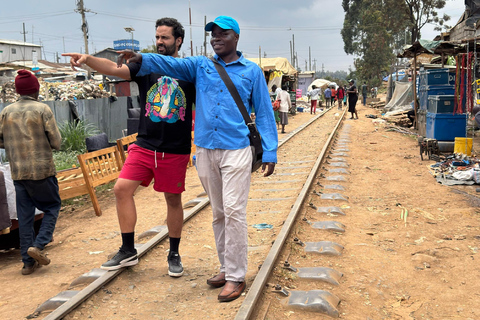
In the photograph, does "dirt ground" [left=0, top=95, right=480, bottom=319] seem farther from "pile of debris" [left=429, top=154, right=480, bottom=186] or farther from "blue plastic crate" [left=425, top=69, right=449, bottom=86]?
"blue plastic crate" [left=425, top=69, right=449, bottom=86]

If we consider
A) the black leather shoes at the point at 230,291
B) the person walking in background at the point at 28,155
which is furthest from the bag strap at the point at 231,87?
the person walking in background at the point at 28,155

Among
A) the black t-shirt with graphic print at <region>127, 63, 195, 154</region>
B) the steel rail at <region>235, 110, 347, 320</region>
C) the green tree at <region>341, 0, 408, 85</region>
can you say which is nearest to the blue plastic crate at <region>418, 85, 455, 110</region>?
the steel rail at <region>235, 110, 347, 320</region>

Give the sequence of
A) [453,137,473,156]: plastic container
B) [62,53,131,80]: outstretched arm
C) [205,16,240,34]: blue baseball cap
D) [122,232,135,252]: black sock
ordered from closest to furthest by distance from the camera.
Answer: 1. [62,53,131,80]: outstretched arm
2. [205,16,240,34]: blue baseball cap
3. [122,232,135,252]: black sock
4. [453,137,473,156]: plastic container

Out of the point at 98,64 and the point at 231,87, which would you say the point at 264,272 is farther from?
the point at 98,64

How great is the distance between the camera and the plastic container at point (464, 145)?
10163 millimetres

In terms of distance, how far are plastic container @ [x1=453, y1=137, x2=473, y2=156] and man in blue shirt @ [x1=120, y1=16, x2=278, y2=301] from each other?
7.93m

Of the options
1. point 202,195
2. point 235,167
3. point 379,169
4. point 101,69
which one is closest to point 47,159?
point 101,69

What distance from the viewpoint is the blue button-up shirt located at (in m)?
3.51

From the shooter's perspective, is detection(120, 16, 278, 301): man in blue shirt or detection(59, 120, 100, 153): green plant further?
detection(59, 120, 100, 153): green plant

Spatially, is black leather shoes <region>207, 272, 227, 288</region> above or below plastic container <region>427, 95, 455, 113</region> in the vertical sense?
below

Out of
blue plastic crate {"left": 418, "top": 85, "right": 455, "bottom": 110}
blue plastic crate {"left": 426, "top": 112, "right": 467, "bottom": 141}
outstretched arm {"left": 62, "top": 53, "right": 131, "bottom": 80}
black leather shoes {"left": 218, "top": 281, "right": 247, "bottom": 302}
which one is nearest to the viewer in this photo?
outstretched arm {"left": 62, "top": 53, "right": 131, "bottom": 80}

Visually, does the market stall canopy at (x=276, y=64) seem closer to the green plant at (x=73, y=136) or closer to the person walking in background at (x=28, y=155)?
the green plant at (x=73, y=136)

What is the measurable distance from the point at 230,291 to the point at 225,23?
6.64ft

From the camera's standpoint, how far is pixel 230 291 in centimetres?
363
